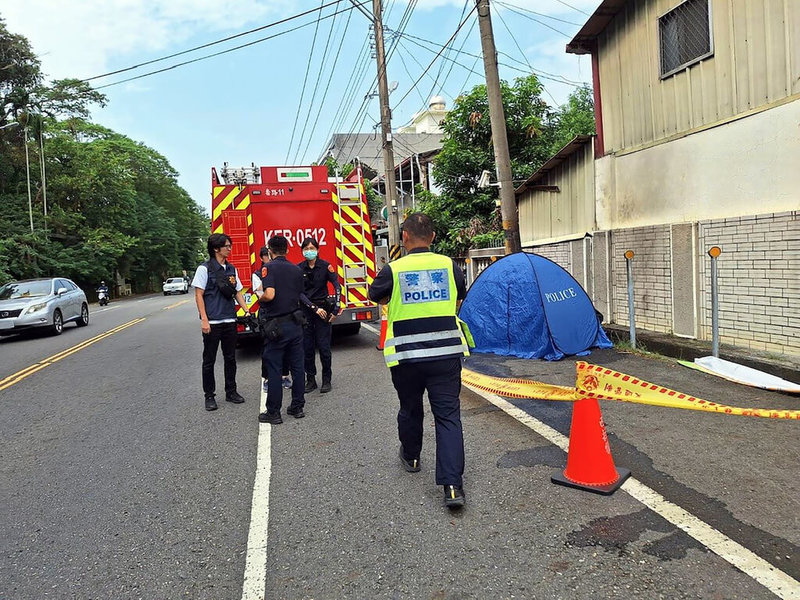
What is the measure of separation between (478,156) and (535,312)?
34.3 feet

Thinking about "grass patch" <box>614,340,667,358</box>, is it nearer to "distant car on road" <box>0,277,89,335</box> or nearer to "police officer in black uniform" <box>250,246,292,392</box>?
"police officer in black uniform" <box>250,246,292,392</box>

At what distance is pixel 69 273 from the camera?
3509cm

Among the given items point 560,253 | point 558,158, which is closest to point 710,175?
point 558,158

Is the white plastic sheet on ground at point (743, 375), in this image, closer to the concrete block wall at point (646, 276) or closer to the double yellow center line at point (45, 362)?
the concrete block wall at point (646, 276)

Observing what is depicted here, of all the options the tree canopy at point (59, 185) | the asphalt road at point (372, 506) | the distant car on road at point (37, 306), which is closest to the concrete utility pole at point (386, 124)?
the distant car on road at point (37, 306)

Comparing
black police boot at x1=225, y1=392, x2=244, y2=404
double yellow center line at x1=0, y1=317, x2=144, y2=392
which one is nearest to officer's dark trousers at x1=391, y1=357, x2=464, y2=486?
black police boot at x1=225, y1=392, x2=244, y2=404

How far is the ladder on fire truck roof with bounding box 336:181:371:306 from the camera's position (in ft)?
32.1

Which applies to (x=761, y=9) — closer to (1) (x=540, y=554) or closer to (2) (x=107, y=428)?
(1) (x=540, y=554)

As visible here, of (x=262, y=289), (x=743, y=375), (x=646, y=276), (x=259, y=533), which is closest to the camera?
(x=259, y=533)

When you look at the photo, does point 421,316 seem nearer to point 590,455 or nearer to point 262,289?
point 590,455

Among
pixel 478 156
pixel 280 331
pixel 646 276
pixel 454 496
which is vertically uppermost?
pixel 478 156

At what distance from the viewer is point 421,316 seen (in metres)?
3.74

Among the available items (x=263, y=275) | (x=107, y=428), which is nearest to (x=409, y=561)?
Answer: (x=263, y=275)

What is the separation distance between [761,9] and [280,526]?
24.7 feet
